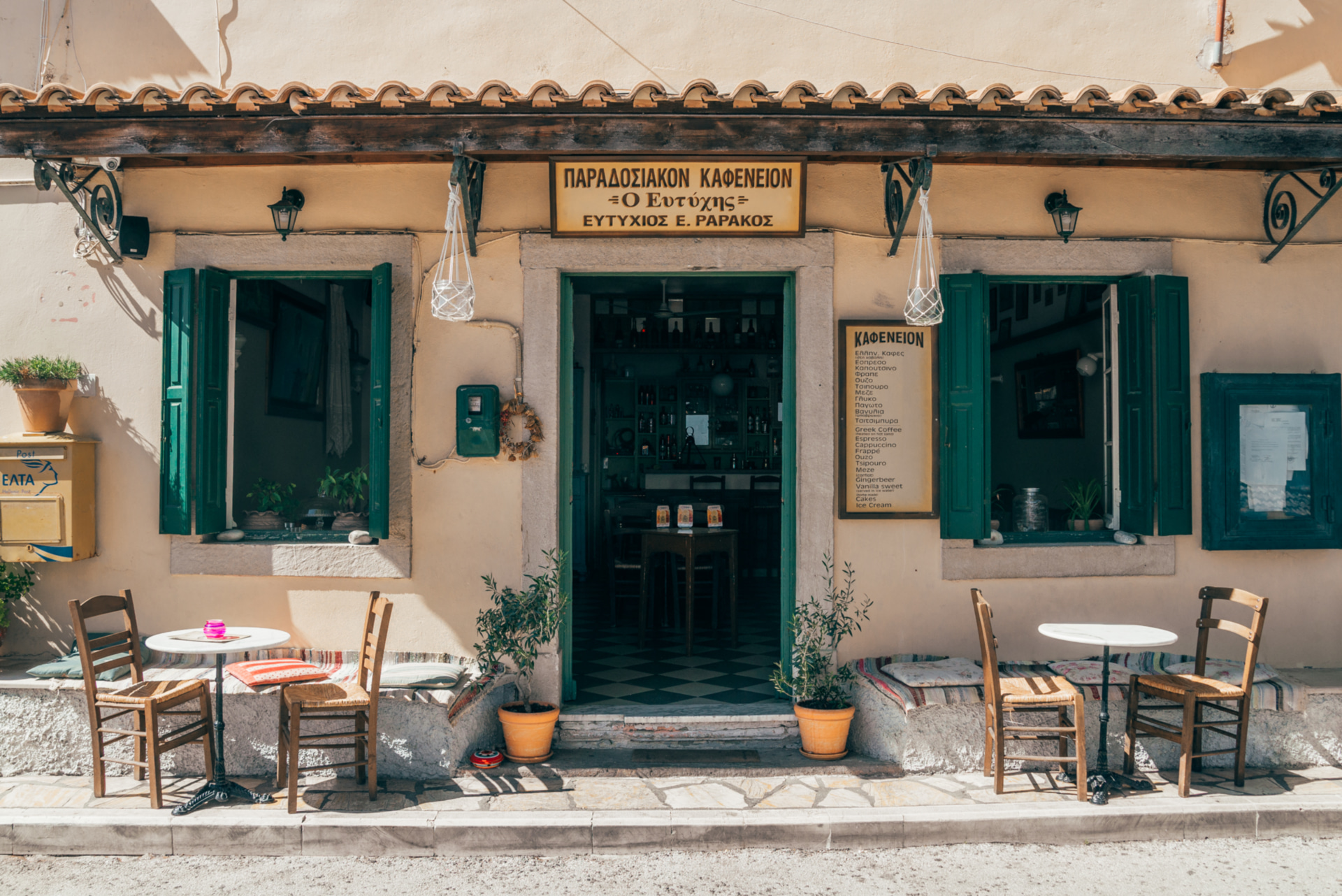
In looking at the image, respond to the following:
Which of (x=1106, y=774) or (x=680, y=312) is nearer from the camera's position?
(x=1106, y=774)

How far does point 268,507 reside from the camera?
18.9 feet

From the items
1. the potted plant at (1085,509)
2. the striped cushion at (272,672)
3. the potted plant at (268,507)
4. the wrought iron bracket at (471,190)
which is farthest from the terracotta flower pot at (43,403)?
the potted plant at (1085,509)

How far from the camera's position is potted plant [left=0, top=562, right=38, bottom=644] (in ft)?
17.4

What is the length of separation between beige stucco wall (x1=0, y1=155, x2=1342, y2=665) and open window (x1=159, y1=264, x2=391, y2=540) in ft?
0.70

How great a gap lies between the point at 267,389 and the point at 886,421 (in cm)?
518

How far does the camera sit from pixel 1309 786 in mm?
4645

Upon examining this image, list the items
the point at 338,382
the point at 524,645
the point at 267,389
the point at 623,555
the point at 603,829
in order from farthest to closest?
the point at 338,382 → the point at 623,555 → the point at 267,389 → the point at 524,645 → the point at 603,829

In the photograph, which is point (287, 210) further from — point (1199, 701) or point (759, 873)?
point (1199, 701)

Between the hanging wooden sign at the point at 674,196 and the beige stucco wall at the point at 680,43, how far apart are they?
823 millimetres

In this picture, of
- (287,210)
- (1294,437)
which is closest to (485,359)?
(287,210)

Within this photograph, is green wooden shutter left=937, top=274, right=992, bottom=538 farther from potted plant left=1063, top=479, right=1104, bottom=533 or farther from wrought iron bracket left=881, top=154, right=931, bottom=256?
potted plant left=1063, top=479, right=1104, bottom=533

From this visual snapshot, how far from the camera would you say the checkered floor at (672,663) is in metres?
5.77

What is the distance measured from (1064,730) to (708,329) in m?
8.17

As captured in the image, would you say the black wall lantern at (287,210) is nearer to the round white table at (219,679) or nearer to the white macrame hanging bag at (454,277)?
the white macrame hanging bag at (454,277)
